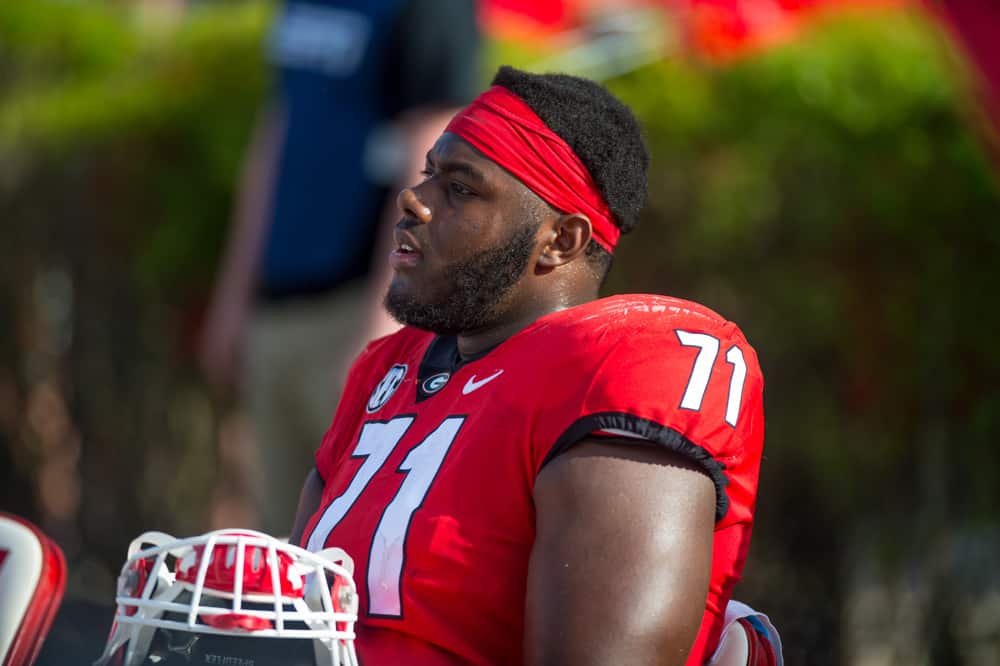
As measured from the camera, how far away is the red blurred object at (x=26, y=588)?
2302 mm

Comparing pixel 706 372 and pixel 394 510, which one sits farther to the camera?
pixel 394 510

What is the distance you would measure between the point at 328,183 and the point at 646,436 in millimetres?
2351

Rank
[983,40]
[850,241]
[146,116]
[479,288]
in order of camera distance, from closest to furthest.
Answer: [479,288]
[983,40]
[850,241]
[146,116]

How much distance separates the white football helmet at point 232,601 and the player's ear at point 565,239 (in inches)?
25.9

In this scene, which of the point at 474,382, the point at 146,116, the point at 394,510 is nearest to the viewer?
the point at 394,510

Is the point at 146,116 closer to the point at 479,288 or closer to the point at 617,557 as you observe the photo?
the point at 479,288

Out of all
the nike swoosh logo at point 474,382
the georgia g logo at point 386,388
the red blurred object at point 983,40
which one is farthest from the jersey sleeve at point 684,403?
the red blurred object at point 983,40

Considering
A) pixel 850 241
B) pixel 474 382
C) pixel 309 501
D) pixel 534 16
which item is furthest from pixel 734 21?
pixel 474 382

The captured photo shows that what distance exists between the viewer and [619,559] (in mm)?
1955

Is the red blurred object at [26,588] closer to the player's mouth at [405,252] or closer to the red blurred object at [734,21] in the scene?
the player's mouth at [405,252]

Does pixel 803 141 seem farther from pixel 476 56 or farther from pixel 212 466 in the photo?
pixel 212 466

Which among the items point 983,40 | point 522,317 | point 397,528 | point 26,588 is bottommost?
point 26,588

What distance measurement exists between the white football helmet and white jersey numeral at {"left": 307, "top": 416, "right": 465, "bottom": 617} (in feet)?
0.32

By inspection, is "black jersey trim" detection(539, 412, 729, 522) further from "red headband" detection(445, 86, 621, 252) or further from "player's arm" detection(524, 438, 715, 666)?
"red headband" detection(445, 86, 621, 252)
